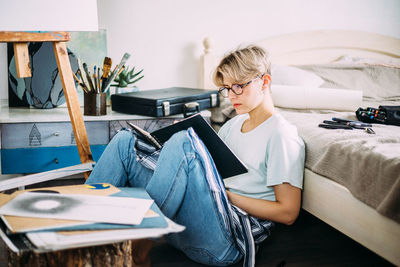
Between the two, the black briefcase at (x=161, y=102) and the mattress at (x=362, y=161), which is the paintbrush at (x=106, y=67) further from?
the mattress at (x=362, y=161)

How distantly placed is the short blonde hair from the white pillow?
0.82 metres

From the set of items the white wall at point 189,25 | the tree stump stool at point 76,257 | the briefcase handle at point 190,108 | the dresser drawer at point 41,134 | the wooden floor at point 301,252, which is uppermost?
the white wall at point 189,25

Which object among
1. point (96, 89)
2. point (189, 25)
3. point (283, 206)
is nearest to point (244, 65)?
point (283, 206)

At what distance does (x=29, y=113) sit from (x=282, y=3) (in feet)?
5.98

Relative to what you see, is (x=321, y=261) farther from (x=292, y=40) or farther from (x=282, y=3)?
(x=282, y=3)

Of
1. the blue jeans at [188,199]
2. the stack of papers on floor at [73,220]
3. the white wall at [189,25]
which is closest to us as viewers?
the stack of papers on floor at [73,220]

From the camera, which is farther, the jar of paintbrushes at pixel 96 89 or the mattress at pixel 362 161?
the jar of paintbrushes at pixel 96 89

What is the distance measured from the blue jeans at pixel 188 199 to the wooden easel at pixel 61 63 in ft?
1.11

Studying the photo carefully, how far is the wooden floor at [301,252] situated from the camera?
1.31m

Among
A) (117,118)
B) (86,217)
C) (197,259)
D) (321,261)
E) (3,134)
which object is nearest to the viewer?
(86,217)

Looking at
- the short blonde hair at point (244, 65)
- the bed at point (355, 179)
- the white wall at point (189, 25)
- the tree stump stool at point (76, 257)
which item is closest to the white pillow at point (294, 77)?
the bed at point (355, 179)

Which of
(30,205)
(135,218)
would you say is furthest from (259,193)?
(30,205)

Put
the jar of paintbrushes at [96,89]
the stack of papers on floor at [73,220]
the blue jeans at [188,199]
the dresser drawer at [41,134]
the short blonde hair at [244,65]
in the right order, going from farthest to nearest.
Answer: the jar of paintbrushes at [96,89], the dresser drawer at [41,134], the short blonde hair at [244,65], the blue jeans at [188,199], the stack of papers on floor at [73,220]

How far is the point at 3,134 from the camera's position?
1.68 m
